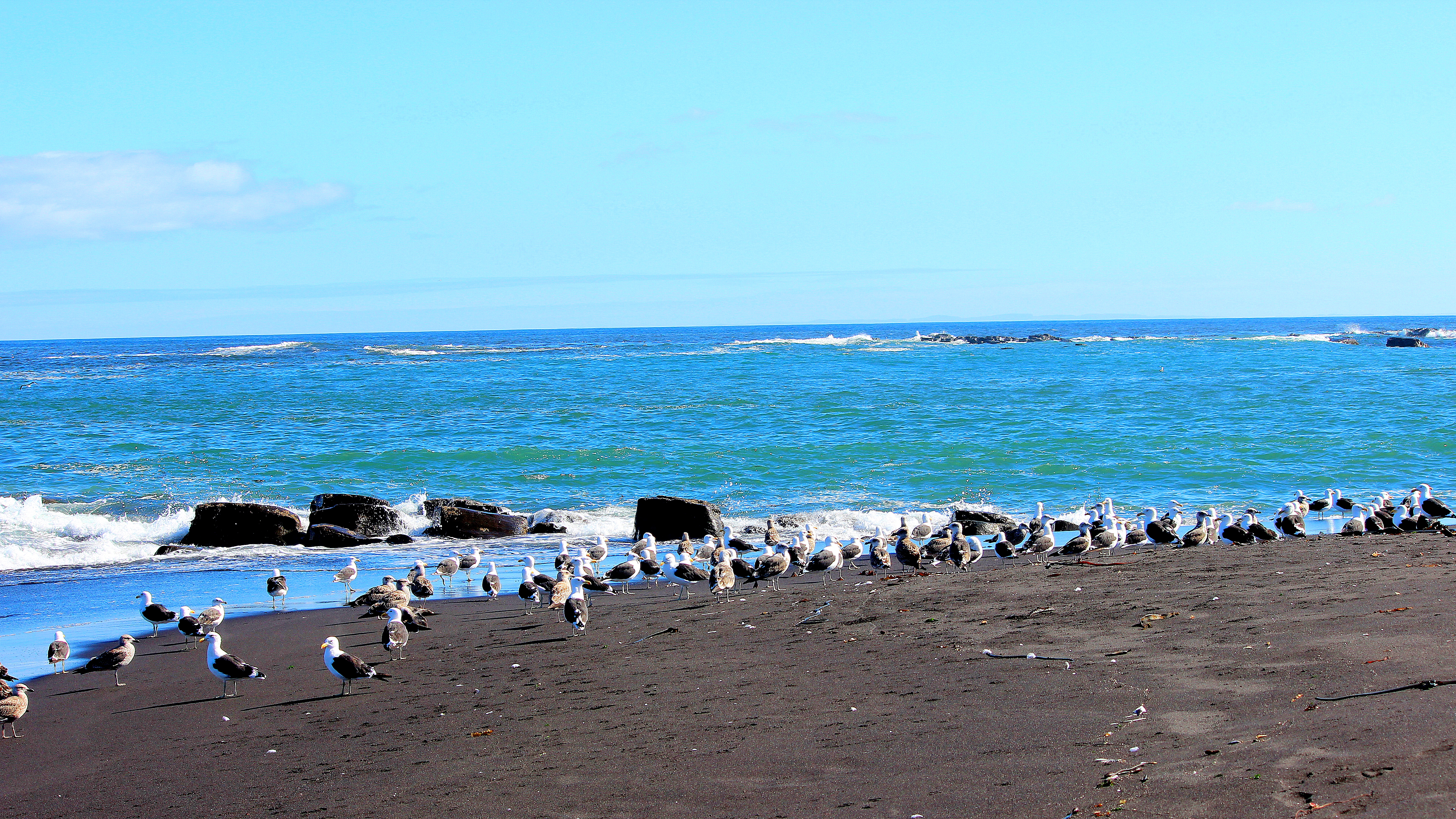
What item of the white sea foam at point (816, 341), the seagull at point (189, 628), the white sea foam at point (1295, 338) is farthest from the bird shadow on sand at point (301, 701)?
the white sea foam at point (1295, 338)

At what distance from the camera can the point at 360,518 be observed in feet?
67.5

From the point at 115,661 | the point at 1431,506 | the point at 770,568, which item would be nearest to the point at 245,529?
the point at 115,661

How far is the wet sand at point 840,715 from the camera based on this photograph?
573cm

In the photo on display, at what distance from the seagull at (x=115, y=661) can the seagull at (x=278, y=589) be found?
11.1ft

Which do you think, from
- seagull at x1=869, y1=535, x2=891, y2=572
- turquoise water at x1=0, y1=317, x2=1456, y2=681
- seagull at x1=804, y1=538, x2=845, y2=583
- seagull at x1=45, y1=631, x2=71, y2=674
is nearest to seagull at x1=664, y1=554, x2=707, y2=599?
seagull at x1=804, y1=538, x2=845, y2=583

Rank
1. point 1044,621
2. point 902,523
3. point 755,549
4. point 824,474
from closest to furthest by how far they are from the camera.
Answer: point 1044,621 < point 755,549 < point 902,523 < point 824,474

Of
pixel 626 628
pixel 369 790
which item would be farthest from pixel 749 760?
pixel 626 628

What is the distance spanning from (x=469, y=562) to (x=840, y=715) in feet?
32.6

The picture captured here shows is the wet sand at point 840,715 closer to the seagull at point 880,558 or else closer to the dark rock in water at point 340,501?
the seagull at point 880,558

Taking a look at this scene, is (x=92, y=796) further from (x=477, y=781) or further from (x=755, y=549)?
(x=755, y=549)

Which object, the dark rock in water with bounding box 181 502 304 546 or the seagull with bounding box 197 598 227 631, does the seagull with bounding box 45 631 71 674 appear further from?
the dark rock in water with bounding box 181 502 304 546

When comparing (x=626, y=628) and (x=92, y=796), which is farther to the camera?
(x=626, y=628)

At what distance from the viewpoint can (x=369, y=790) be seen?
22.5 ft

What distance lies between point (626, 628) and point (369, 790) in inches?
200
